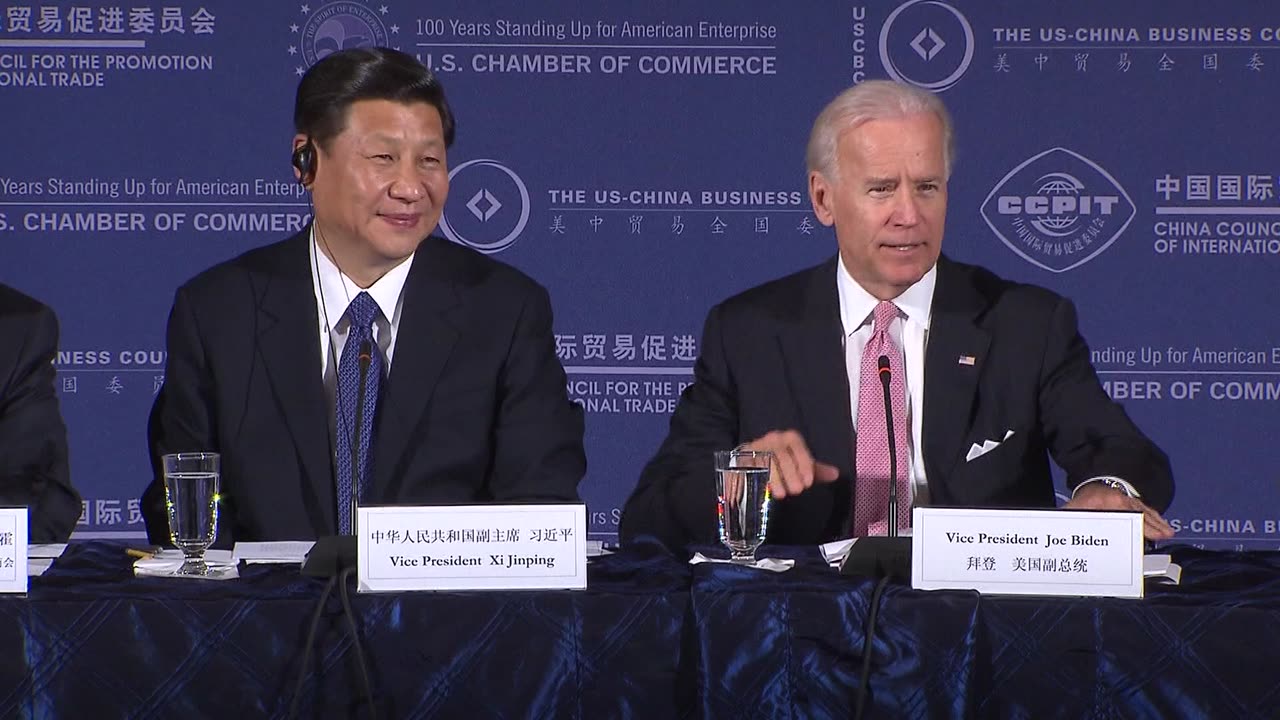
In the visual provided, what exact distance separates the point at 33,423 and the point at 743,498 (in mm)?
1319

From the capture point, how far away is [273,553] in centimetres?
185

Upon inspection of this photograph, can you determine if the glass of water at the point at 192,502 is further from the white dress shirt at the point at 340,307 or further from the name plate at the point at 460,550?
the white dress shirt at the point at 340,307

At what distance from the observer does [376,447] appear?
2508mm

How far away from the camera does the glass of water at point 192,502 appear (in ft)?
5.68

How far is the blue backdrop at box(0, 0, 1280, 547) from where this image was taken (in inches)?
142

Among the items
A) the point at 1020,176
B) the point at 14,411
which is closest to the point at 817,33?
the point at 1020,176

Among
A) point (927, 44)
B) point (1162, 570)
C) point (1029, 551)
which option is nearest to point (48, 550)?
point (1029, 551)

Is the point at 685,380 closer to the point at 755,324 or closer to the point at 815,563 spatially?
the point at 755,324

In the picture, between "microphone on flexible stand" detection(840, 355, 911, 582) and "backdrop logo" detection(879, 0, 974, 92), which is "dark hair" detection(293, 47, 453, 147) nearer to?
"microphone on flexible stand" detection(840, 355, 911, 582)

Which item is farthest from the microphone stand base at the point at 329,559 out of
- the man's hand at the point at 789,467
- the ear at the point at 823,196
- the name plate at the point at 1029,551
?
the ear at the point at 823,196

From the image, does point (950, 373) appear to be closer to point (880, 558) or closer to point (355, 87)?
point (880, 558)

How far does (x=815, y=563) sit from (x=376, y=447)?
972 mm

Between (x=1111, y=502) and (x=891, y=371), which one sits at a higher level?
(x=891, y=371)

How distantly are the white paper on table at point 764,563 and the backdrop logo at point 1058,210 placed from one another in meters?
2.07
